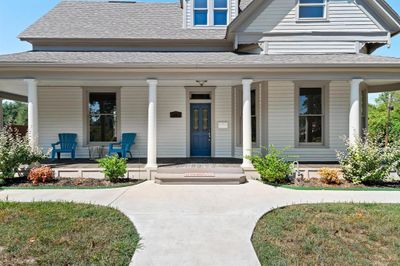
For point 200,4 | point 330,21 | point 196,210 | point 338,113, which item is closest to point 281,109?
point 338,113

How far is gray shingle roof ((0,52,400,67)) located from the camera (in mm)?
7930

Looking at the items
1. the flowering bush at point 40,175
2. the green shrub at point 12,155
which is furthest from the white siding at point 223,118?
the green shrub at point 12,155

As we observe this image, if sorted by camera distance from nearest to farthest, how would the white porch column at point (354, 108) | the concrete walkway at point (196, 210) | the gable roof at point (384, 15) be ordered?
the concrete walkway at point (196, 210)
the white porch column at point (354, 108)
the gable roof at point (384, 15)

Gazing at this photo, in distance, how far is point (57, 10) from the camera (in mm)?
12211

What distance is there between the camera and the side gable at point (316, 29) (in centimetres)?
974

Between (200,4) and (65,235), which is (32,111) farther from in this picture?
(200,4)

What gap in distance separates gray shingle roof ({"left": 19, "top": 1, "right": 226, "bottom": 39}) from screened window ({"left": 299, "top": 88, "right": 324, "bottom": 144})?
4.02 m

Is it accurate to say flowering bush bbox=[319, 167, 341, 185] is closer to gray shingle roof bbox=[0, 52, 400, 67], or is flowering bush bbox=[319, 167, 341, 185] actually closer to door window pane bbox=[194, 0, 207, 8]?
gray shingle roof bbox=[0, 52, 400, 67]

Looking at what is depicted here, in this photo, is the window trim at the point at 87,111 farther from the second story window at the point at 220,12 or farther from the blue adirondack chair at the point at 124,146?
the second story window at the point at 220,12

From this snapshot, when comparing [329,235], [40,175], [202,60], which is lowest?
[329,235]

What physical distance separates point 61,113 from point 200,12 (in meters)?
6.71

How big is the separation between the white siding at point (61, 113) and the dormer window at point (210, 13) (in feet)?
17.9

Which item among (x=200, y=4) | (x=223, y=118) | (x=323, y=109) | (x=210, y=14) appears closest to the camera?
(x=323, y=109)

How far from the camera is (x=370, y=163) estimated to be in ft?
23.6
